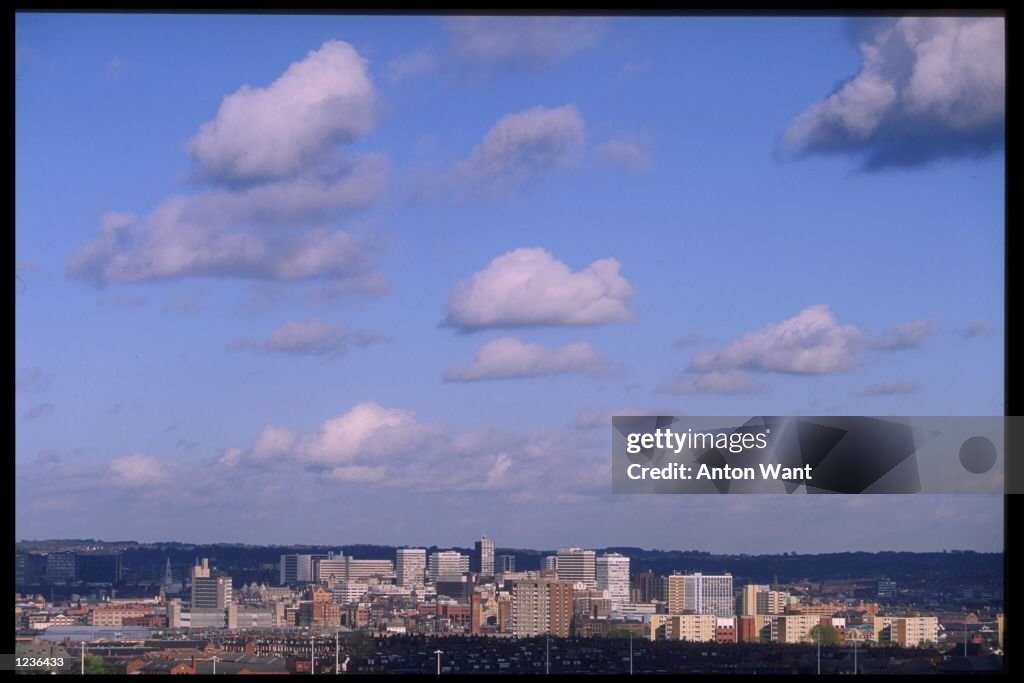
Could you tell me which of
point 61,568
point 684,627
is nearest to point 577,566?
point 684,627

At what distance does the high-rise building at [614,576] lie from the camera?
13.3 feet

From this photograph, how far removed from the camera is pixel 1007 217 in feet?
6.02

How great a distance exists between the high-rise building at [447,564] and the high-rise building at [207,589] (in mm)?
867

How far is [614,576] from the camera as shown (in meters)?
4.21

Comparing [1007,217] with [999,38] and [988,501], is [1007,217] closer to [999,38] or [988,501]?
[999,38]

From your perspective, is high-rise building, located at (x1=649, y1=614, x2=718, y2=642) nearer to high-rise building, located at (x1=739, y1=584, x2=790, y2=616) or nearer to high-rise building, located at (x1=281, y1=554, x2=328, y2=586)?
high-rise building, located at (x1=739, y1=584, x2=790, y2=616)

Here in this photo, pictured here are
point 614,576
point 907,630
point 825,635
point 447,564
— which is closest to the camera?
point 825,635

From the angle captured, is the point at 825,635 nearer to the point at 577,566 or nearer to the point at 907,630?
the point at 907,630

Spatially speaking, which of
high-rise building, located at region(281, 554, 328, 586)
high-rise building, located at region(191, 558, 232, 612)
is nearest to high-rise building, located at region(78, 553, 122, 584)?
high-rise building, located at region(191, 558, 232, 612)

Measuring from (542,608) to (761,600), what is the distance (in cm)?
73

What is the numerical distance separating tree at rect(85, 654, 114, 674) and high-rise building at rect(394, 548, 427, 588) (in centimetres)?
244

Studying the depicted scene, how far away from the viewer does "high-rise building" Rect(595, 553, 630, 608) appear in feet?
13.3
